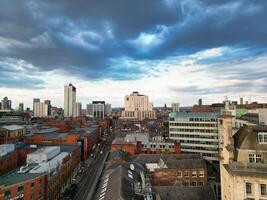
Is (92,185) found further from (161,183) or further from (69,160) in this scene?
(161,183)

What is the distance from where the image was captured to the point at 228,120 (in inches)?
1404

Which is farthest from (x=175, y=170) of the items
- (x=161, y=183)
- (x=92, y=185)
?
(x=92, y=185)

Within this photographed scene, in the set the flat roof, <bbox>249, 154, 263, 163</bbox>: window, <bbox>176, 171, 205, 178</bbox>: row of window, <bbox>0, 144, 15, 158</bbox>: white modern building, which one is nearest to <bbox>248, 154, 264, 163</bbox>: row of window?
<bbox>249, 154, 263, 163</bbox>: window

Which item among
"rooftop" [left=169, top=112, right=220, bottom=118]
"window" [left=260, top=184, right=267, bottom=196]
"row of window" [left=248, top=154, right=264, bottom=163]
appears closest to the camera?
"window" [left=260, top=184, right=267, bottom=196]

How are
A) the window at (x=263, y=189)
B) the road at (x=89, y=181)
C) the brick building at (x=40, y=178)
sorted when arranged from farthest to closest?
the road at (x=89, y=181)
the brick building at (x=40, y=178)
the window at (x=263, y=189)

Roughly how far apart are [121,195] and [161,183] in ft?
83.6

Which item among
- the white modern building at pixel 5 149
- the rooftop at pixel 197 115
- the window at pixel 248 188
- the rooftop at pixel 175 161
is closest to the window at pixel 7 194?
the white modern building at pixel 5 149

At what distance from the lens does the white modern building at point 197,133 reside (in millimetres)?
109500

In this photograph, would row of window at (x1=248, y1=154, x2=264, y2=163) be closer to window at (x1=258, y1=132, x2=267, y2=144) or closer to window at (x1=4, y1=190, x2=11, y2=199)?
window at (x1=258, y1=132, x2=267, y2=144)

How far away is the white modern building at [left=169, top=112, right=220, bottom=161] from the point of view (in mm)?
109500

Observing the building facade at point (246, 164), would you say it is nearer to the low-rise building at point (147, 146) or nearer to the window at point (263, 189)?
the window at point (263, 189)

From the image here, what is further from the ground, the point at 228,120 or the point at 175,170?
the point at 228,120

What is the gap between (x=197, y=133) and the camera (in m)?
113

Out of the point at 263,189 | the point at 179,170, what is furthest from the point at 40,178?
the point at 263,189
